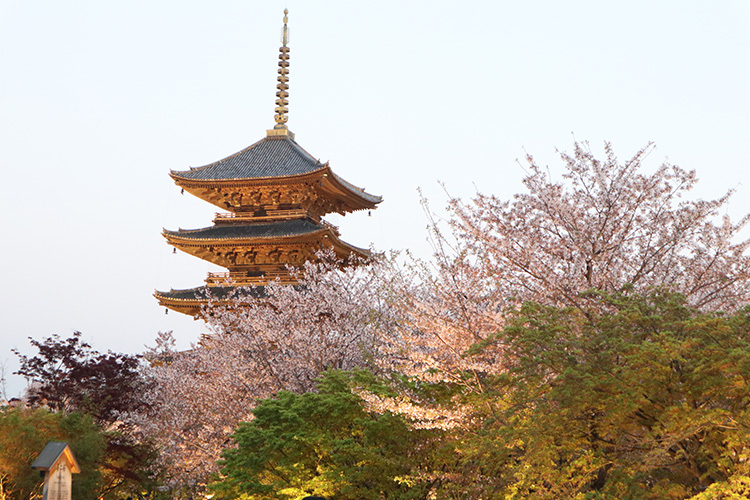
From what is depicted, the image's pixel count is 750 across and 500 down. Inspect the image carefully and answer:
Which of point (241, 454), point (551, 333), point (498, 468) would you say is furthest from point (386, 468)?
point (551, 333)

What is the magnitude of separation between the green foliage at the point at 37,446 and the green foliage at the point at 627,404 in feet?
40.8

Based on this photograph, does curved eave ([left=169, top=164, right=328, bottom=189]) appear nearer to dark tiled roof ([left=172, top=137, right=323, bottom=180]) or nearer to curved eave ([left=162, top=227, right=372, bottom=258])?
dark tiled roof ([left=172, top=137, right=323, bottom=180])

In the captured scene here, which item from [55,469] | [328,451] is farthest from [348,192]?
[55,469]

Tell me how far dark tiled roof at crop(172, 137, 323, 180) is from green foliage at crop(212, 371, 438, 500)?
57.9 feet

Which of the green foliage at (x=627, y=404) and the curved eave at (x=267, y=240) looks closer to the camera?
the green foliage at (x=627, y=404)

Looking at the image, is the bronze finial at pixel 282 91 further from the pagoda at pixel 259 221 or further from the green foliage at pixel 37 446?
the green foliage at pixel 37 446

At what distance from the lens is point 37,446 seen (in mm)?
→ 18547

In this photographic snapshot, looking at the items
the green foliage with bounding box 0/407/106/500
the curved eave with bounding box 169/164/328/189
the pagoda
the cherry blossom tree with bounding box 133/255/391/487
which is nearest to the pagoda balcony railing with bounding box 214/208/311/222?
the pagoda

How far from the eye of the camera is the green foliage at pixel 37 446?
59.0 feet

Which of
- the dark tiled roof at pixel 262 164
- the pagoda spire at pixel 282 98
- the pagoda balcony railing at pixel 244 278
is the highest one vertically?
the pagoda spire at pixel 282 98

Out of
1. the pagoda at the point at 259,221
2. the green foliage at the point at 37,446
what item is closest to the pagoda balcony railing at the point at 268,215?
the pagoda at the point at 259,221

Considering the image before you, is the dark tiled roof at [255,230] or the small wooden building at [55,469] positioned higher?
the dark tiled roof at [255,230]

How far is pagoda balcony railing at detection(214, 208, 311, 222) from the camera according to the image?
31.8 meters

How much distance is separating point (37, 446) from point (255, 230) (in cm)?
1451
